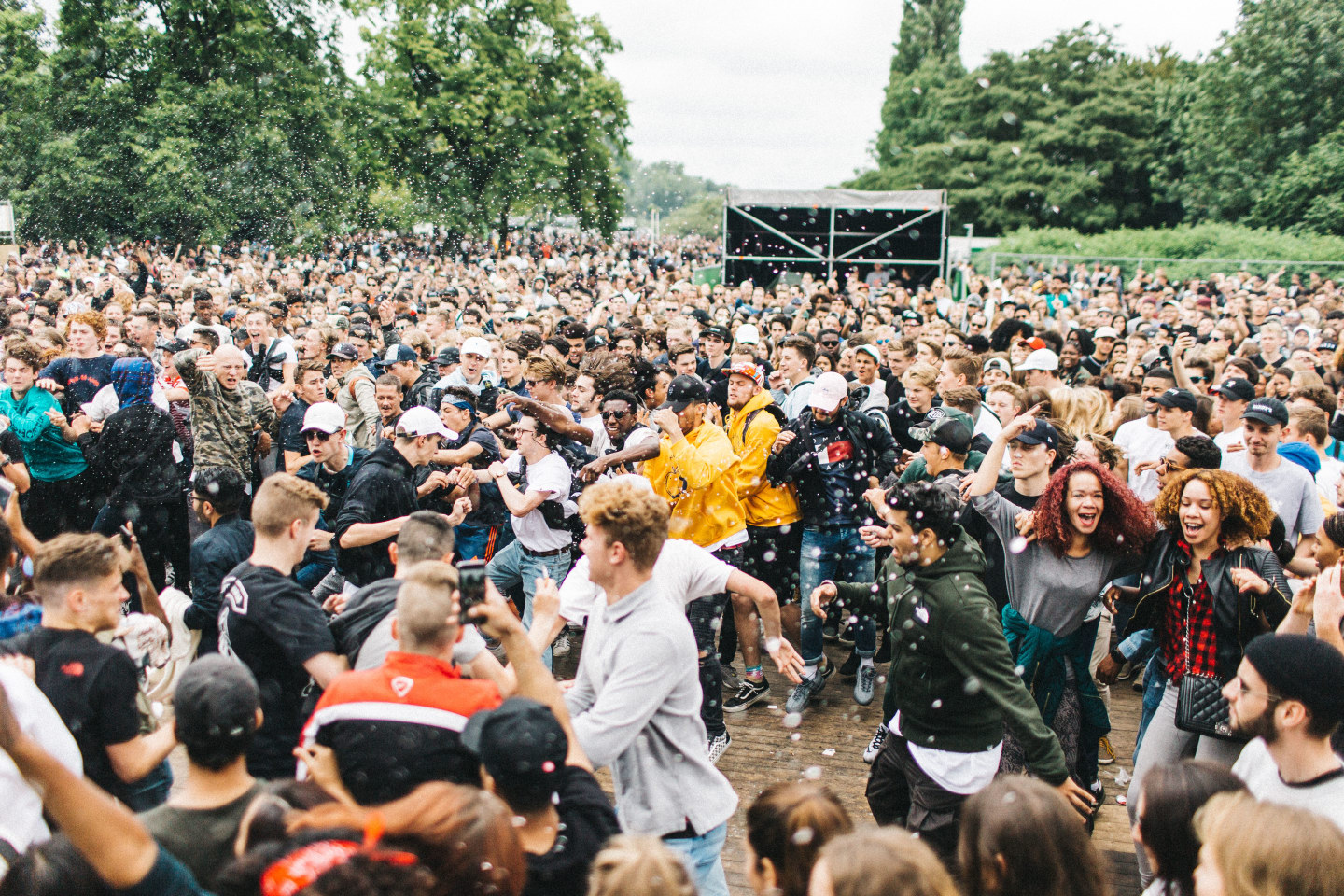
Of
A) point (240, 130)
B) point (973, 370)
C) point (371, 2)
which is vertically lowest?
point (973, 370)

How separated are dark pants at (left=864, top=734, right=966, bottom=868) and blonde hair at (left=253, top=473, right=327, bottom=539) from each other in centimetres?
231

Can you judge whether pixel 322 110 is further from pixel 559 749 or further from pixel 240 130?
pixel 559 749

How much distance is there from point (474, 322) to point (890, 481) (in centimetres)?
554

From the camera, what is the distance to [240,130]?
985 inches

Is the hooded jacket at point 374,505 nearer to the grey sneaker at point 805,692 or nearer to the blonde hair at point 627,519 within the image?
the blonde hair at point 627,519

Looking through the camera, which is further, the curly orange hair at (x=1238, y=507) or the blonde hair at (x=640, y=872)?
the curly orange hair at (x=1238, y=507)

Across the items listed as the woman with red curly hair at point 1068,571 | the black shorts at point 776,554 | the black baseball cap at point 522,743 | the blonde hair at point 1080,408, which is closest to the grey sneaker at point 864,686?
the black shorts at point 776,554

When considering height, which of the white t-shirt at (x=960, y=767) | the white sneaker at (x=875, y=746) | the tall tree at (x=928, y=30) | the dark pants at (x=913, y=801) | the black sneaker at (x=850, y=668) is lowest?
the black sneaker at (x=850, y=668)

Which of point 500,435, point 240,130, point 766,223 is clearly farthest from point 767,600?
point 240,130

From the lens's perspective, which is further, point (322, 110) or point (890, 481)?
point (322, 110)

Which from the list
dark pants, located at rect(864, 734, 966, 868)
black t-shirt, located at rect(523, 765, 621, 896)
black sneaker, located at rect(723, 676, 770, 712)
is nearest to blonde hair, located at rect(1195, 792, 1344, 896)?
dark pants, located at rect(864, 734, 966, 868)

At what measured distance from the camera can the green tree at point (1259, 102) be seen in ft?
98.4

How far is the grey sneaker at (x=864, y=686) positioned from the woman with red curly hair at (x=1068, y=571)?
1378 millimetres

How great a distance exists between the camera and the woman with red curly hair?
3.97m
